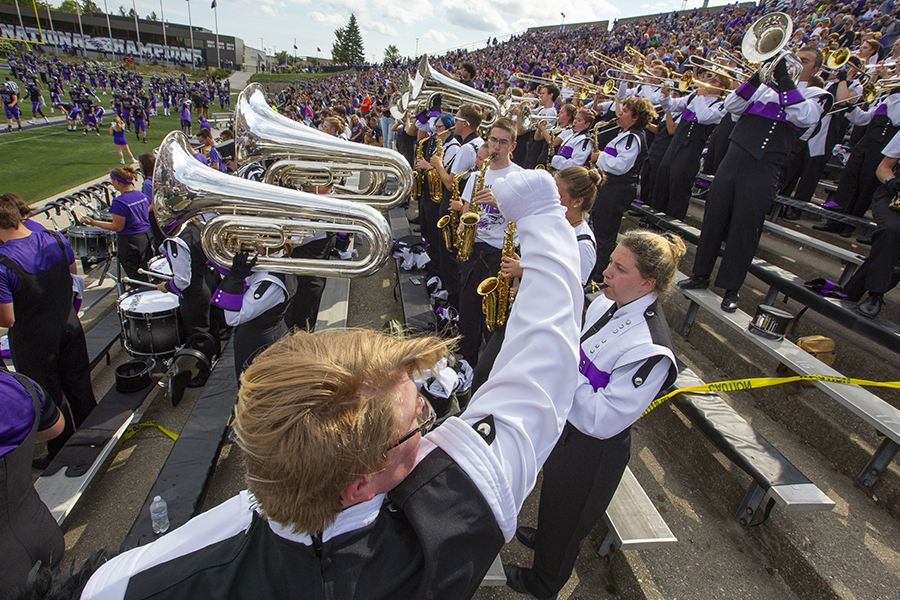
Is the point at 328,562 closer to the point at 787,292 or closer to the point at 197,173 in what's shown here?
the point at 197,173

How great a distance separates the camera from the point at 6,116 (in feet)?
79.1

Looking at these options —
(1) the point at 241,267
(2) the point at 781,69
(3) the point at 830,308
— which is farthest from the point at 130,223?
(3) the point at 830,308

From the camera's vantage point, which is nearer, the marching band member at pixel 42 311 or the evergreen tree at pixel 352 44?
the marching band member at pixel 42 311

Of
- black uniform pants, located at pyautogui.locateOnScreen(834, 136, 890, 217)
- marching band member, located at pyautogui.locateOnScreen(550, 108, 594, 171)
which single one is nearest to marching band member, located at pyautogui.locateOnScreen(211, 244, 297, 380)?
marching band member, located at pyautogui.locateOnScreen(550, 108, 594, 171)

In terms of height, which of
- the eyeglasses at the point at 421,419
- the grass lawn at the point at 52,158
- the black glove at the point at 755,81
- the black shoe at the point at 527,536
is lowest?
the grass lawn at the point at 52,158

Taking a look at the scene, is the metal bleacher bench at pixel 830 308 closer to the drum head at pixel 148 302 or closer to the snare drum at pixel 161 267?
the drum head at pixel 148 302

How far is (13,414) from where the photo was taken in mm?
1781

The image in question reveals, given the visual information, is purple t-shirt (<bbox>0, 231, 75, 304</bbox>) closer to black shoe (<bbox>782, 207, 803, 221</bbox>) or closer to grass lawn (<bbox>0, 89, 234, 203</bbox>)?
black shoe (<bbox>782, 207, 803, 221</bbox>)

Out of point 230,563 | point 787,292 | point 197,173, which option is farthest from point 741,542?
point 197,173

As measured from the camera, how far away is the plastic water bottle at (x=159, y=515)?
255 cm

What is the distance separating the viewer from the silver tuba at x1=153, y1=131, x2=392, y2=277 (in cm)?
274

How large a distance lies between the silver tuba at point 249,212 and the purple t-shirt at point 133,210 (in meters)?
3.54

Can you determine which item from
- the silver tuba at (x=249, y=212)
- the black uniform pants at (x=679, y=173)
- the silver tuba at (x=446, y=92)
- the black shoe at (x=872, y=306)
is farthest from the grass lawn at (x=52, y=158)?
the black shoe at (x=872, y=306)

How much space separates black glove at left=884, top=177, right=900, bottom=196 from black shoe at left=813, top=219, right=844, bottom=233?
2.07m
